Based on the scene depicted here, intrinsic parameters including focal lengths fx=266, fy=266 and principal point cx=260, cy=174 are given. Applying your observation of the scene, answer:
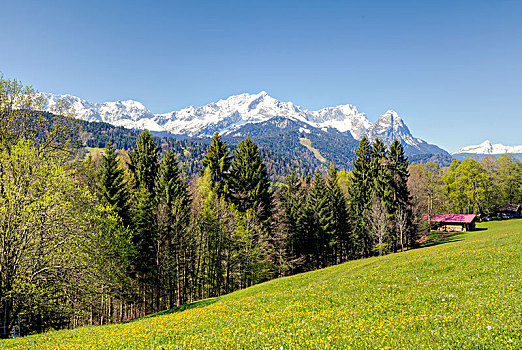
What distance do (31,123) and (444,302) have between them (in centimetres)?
3334

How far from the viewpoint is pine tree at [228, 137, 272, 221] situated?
5094 cm

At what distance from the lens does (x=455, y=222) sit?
259 ft

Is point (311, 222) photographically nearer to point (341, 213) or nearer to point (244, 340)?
point (341, 213)

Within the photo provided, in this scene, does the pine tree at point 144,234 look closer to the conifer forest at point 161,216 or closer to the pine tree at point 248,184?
the conifer forest at point 161,216

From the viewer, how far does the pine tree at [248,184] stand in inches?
2005

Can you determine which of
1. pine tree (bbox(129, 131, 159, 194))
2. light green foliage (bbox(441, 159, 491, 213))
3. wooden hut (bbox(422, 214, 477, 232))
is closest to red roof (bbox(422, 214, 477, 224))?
wooden hut (bbox(422, 214, 477, 232))

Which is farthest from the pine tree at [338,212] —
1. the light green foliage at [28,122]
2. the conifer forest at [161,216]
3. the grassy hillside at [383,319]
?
the light green foliage at [28,122]

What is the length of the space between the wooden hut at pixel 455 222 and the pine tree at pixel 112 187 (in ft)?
242

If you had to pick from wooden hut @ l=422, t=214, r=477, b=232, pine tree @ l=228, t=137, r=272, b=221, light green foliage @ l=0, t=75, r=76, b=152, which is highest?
light green foliage @ l=0, t=75, r=76, b=152

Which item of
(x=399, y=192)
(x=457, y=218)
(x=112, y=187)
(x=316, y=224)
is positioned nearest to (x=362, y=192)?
(x=399, y=192)

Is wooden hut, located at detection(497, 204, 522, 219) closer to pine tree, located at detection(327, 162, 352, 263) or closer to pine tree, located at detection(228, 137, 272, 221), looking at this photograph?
pine tree, located at detection(327, 162, 352, 263)

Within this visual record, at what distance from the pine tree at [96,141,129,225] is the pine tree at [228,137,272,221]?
18574mm

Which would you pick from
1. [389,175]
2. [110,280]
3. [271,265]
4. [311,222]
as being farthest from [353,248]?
[110,280]

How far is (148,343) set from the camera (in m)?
11.5
